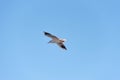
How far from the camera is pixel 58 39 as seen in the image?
349 feet

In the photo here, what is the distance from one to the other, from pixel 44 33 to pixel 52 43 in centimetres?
289

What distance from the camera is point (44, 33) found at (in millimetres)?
105438

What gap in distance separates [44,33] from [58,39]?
2743mm

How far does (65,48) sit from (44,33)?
620cm

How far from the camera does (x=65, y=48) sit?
10981 centimetres

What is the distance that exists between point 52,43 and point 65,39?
2499 millimetres

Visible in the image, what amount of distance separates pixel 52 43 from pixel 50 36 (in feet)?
6.52

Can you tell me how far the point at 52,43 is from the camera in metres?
107

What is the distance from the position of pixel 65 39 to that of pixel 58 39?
1.19 meters

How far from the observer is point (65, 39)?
10644 cm

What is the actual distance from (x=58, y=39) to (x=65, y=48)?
392 centimetres

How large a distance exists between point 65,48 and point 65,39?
372cm
